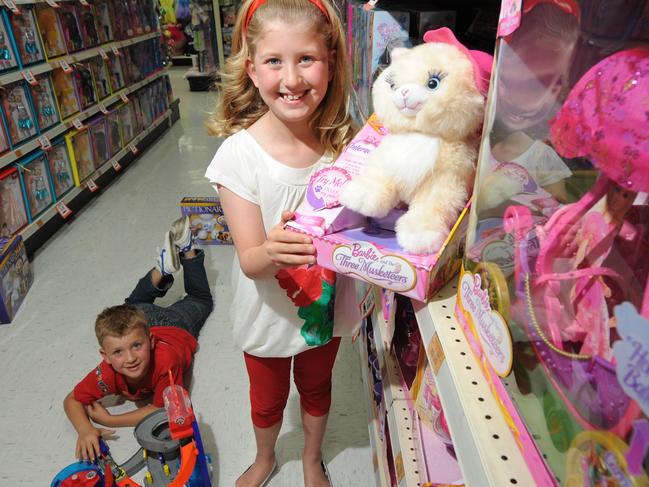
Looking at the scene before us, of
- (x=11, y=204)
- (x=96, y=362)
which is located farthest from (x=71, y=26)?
(x=96, y=362)

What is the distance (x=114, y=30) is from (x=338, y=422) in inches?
133

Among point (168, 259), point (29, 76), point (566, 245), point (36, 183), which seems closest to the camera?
point (566, 245)

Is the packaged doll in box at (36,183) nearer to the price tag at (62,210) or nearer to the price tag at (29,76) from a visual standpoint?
the price tag at (62,210)

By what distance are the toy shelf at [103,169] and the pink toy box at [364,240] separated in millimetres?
2155

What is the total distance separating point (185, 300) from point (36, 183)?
45.8 inches

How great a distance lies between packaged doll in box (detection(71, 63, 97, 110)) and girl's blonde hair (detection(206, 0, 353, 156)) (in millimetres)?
2383

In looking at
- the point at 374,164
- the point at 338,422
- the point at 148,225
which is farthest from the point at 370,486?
the point at 148,225

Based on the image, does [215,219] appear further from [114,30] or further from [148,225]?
[114,30]

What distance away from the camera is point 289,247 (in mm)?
688

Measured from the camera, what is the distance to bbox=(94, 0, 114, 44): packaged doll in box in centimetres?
326

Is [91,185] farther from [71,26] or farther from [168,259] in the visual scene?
[168,259]

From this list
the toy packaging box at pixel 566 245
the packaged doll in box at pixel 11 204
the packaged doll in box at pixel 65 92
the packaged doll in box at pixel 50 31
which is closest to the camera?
the toy packaging box at pixel 566 245

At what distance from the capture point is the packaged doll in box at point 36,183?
7.64 ft

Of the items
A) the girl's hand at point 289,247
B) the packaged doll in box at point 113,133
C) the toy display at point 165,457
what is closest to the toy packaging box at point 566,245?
the girl's hand at point 289,247
